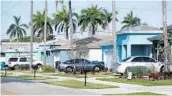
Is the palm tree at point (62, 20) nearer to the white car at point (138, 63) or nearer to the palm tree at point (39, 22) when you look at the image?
the palm tree at point (39, 22)

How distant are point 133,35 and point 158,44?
5734mm

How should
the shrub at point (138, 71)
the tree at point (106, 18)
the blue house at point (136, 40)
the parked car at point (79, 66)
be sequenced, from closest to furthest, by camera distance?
the shrub at point (138, 71) < the parked car at point (79, 66) < the blue house at point (136, 40) < the tree at point (106, 18)

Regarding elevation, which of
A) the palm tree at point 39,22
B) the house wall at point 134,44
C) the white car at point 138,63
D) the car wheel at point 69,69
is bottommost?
the car wheel at point 69,69

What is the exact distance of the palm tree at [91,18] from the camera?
88000 millimetres

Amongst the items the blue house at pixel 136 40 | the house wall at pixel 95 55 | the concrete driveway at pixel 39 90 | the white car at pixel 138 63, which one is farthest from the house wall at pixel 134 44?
the concrete driveway at pixel 39 90

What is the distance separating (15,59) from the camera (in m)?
Answer: 64.8

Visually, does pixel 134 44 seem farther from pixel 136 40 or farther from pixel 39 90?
pixel 39 90

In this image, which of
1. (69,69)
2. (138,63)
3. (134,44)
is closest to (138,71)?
(138,63)

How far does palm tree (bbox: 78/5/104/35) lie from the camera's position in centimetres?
8800

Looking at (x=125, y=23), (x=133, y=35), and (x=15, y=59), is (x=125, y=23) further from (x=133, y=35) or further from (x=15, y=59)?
(x=133, y=35)

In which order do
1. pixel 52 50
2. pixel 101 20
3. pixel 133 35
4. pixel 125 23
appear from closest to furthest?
1. pixel 133 35
2. pixel 52 50
3. pixel 101 20
4. pixel 125 23

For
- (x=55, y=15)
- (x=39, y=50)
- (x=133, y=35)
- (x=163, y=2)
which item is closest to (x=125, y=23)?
(x=55, y=15)

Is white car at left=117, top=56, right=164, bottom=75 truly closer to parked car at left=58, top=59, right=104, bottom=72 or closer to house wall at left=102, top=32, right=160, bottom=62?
house wall at left=102, top=32, right=160, bottom=62

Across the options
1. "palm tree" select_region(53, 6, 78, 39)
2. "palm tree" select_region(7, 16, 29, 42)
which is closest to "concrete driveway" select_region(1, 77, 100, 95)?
"palm tree" select_region(53, 6, 78, 39)
